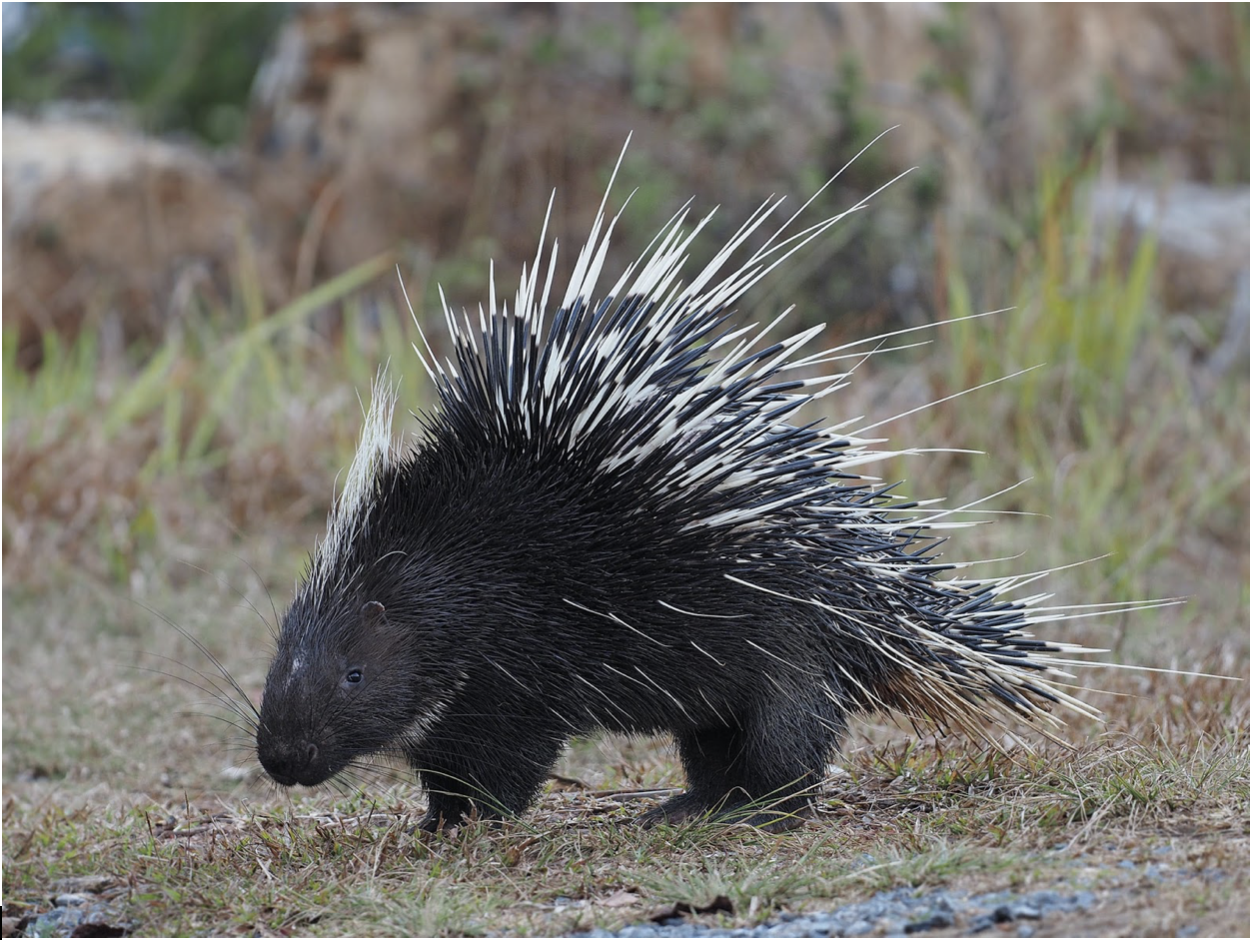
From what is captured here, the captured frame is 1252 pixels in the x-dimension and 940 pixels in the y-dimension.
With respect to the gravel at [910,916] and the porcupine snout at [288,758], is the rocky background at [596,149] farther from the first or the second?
the gravel at [910,916]

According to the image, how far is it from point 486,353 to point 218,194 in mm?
10905

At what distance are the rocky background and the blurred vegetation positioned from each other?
385cm

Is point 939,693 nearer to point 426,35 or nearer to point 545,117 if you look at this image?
point 545,117

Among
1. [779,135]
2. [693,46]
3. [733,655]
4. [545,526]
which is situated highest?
[693,46]

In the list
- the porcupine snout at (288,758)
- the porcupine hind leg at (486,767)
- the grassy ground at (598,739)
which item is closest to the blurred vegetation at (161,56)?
the grassy ground at (598,739)

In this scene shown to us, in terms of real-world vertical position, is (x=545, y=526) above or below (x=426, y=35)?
below

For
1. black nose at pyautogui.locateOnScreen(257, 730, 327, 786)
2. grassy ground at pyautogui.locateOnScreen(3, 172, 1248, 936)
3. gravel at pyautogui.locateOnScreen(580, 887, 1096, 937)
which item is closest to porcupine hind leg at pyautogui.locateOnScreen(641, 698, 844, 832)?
grassy ground at pyautogui.locateOnScreen(3, 172, 1248, 936)

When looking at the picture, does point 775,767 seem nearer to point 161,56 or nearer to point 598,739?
point 598,739

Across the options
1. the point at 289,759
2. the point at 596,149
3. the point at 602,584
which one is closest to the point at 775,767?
the point at 602,584

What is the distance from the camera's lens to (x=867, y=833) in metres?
4.26

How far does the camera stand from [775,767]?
457cm

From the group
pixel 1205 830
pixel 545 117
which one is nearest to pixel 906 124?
pixel 545 117

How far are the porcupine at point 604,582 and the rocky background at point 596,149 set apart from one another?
298 inches

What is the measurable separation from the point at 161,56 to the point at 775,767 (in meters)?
19.2
